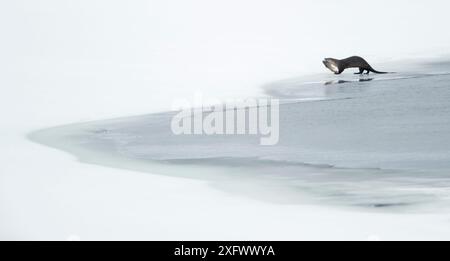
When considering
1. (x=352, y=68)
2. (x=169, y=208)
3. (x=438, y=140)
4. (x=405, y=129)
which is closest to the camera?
(x=169, y=208)

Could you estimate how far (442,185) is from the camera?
438 cm

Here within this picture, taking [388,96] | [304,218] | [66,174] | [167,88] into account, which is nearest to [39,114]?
[167,88]

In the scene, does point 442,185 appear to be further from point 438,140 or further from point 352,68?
point 352,68

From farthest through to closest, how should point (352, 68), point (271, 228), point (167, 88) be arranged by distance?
1. point (352, 68)
2. point (167, 88)
3. point (271, 228)

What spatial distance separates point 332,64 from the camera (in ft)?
29.1

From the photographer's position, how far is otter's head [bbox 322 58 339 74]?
8844mm

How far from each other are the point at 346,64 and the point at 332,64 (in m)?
0.15

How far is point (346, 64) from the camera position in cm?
885

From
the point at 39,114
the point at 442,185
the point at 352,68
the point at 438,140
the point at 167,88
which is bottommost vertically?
the point at 442,185

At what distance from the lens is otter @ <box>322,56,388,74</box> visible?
880 cm

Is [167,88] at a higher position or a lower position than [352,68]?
lower

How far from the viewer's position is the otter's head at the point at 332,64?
8.84m

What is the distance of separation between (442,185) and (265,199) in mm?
956

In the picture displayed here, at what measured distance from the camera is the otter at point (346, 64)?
28.9ft
